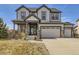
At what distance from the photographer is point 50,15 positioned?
23.3 ft

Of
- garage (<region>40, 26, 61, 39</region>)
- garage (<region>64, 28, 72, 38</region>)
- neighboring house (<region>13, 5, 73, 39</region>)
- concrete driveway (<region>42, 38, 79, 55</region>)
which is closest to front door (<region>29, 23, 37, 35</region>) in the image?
neighboring house (<region>13, 5, 73, 39</region>)

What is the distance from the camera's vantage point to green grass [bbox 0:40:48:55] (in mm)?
6941

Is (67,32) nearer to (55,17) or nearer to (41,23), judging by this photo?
(55,17)

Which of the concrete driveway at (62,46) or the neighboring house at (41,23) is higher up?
the neighboring house at (41,23)

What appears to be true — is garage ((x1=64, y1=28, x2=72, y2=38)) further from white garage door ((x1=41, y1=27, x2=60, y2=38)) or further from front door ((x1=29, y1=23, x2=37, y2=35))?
front door ((x1=29, y1=23, x2=37, y2=35))

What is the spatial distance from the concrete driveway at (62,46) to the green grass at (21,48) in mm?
94

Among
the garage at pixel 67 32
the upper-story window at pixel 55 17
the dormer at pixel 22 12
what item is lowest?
the garage at pixel 67 32

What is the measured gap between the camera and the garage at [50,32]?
23.3 ft

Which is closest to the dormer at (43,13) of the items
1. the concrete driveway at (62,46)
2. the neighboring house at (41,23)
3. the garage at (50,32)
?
the neighboring house at (41,23)

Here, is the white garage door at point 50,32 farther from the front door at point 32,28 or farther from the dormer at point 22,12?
the dormer at point 22,12

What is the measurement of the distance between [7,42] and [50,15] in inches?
31.6

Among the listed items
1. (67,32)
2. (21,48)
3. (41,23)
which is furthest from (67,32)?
(21,48)

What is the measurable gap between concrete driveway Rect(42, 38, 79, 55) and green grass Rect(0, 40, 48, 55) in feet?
0.31
